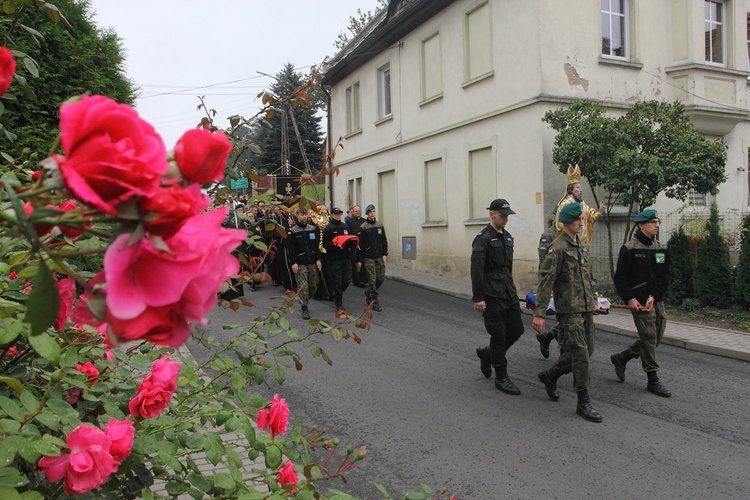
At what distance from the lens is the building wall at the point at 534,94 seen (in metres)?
13.9

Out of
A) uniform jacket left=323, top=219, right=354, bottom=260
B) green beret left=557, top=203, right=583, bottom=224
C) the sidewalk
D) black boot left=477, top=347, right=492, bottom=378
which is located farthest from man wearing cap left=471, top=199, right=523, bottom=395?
uniform jacket left=323, top=219, right=354, bottom=260

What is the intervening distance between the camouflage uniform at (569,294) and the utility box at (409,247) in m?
12.8

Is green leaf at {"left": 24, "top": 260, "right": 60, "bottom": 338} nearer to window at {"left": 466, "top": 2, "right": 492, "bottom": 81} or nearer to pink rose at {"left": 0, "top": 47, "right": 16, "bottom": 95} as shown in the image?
pink rose at {"left": 0, "top": 47, "right": 16, "bottom": 95}

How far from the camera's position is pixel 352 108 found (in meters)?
24.6

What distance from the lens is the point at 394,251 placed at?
67.9 feet

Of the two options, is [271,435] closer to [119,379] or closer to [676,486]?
[119,379]

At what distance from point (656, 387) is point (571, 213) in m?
2.18

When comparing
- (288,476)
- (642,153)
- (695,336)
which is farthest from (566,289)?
(642,153)

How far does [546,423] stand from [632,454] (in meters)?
0.92

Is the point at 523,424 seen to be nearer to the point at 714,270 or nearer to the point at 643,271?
the point at 643,271

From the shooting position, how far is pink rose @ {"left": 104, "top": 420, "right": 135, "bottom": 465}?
1.58 metres

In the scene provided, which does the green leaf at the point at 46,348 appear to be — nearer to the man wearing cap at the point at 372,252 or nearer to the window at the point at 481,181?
the man wearing cap at the point at 372,252

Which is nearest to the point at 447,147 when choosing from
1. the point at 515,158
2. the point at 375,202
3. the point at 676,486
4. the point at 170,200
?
the point at 515,158

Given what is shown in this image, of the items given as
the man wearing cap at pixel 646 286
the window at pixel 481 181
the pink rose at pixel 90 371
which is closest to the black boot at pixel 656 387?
the man wearing cap at pixel 646 286
